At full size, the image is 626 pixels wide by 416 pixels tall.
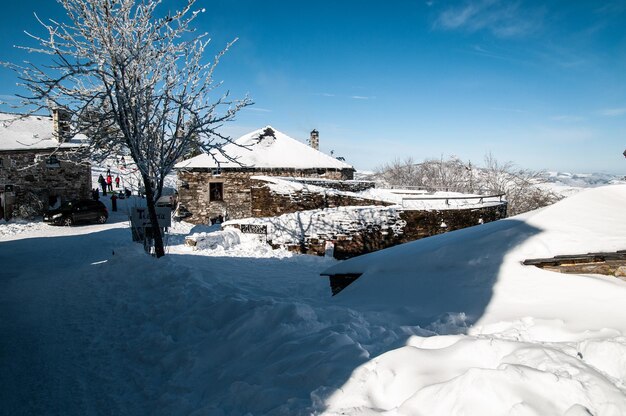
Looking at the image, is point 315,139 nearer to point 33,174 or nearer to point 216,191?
point 216,191

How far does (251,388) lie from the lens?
3.21 m

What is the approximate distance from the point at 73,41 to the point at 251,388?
32.4 feet

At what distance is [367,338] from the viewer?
3789mm

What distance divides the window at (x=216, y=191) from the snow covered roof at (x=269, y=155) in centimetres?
120

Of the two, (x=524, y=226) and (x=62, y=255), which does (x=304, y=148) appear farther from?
(x=524, y=226)

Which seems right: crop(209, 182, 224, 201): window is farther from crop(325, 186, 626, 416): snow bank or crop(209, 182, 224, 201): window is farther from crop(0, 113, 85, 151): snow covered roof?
crop(325, 186, 626, 416): snow bank

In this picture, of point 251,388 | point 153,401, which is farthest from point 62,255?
point 251,388

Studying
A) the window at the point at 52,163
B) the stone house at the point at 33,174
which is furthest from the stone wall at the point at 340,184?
the window at the point at 52,163

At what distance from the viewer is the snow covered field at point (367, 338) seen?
2422 mm

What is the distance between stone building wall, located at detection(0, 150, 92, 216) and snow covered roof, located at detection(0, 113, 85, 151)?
45 centimetres

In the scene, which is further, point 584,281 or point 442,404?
point 584,281

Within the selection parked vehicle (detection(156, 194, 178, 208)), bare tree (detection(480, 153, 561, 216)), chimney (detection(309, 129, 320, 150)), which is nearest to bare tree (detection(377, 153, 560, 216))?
bare tree (detection(480, 153, 561, 216))

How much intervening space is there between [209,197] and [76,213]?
7646 mm

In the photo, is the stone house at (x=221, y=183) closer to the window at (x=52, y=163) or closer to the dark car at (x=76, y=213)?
the dark car at (x=76, y=213)
